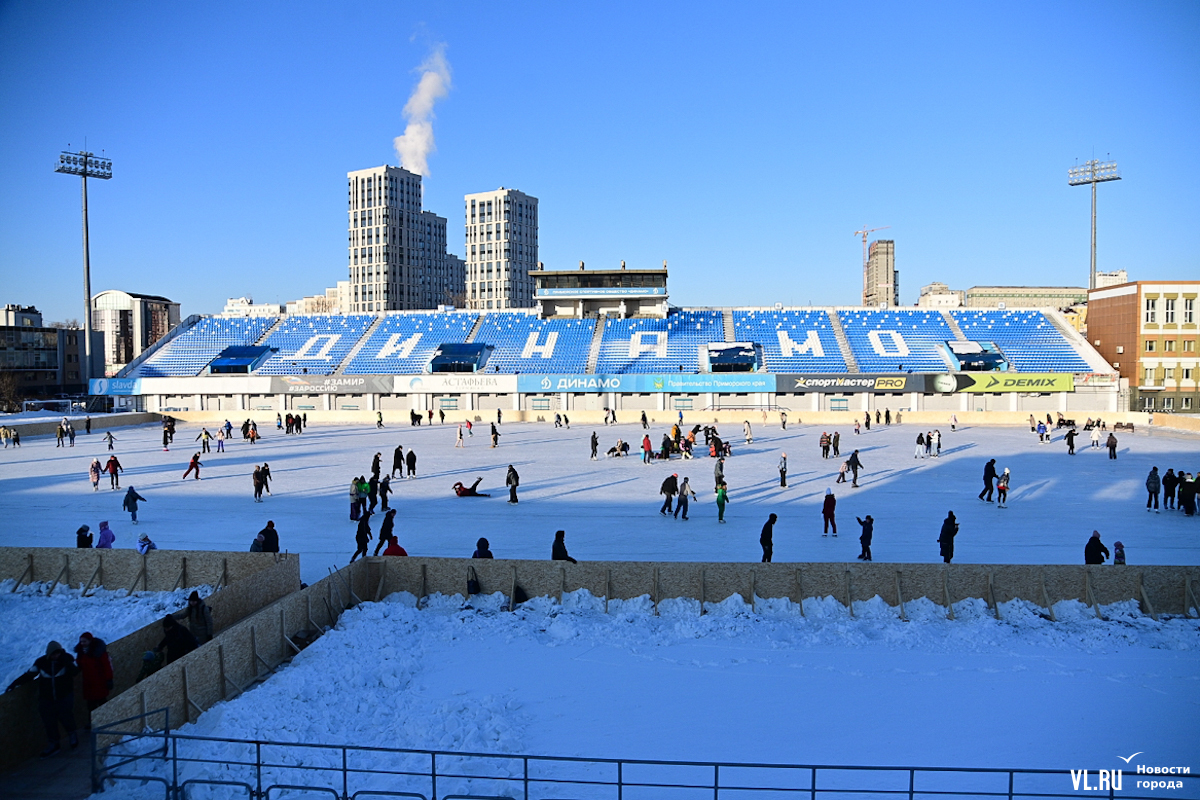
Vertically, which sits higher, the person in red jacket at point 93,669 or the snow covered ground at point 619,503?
the person in red jacket at point 93,669

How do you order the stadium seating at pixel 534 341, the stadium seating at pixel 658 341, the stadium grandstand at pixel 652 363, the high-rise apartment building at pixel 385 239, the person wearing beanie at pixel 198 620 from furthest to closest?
the high-rise apartment building at pixel 385 239 < the stadium seating at pixel 534 341 < the stadium seating at pixel 658 341 < the stadium grandstand at pixel 652 363 < the person wearing beanie at pixel 198 620

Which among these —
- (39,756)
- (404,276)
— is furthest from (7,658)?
(404,276)

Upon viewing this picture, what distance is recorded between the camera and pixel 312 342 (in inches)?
2489

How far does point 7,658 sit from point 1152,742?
1544 cm

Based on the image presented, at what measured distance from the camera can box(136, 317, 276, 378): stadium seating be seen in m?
59.8

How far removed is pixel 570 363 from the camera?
5681 cm

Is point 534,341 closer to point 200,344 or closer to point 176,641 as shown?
point 200,344

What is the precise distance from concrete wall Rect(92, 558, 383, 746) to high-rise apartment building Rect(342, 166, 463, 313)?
159379 millimetres

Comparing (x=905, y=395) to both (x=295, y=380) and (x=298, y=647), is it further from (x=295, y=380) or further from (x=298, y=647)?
(x=298, y=647)

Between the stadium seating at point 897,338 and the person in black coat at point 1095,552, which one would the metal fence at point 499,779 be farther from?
the stadium seating at point 897,338

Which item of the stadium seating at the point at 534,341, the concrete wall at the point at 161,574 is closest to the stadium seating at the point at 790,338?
the stadium seating at the point at 534,341

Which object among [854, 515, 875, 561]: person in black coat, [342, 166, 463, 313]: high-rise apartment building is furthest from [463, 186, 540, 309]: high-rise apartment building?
[854, 515, 875, 561]: person in black coat

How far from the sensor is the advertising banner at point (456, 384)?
54656mm

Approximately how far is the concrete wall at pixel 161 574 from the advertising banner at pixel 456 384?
40240mm
